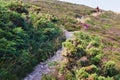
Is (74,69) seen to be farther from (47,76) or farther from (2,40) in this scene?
(2,40)

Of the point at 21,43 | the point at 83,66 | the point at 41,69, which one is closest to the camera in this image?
the point at 83,66

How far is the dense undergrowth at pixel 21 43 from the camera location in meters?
17.0

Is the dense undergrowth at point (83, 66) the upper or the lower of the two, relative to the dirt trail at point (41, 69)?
upper

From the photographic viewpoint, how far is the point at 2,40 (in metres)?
17.4

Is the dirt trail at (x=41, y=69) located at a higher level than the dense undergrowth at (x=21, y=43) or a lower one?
lower

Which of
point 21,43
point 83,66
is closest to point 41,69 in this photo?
point 21,43

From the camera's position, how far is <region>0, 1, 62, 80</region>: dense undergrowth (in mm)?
16969

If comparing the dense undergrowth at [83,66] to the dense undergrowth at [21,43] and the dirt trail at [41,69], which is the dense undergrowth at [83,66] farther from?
the dense undergrowth at [21,43]

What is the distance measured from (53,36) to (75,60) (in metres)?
7.80

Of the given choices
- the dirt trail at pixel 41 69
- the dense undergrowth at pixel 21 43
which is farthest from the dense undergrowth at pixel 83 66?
the dense undergrowth at pixel 21 43

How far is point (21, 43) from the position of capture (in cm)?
1909

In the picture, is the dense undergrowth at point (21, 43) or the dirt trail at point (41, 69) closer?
the dense undergrowth at point (21, 43)

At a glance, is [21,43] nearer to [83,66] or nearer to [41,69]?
[41,69]

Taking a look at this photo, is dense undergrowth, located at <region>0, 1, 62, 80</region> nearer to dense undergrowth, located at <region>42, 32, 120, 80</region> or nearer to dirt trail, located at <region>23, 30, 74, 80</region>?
dirt trail, located at <region>23, 30, 74, 80</region>
